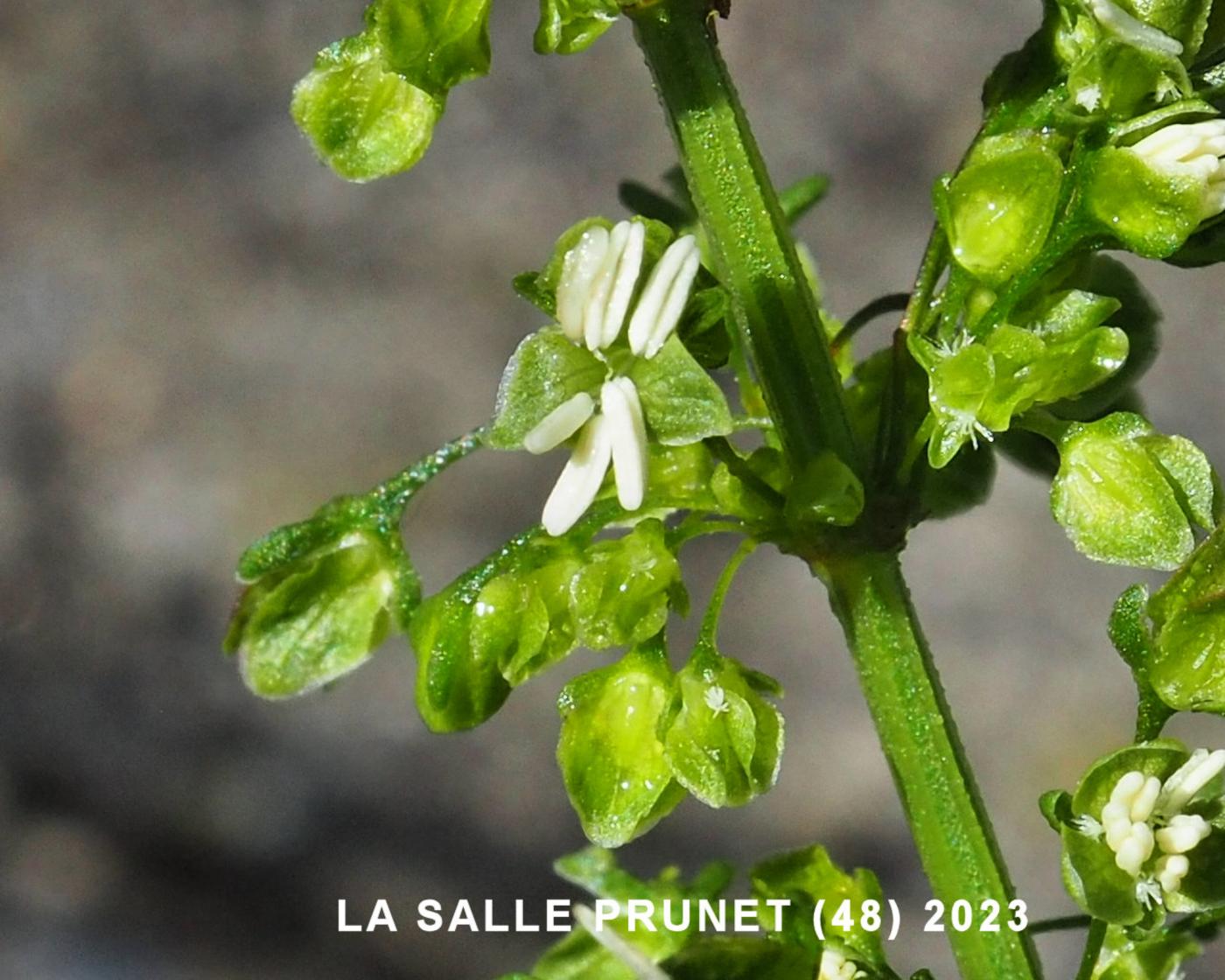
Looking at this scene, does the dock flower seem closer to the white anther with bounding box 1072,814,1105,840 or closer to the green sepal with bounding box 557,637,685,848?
the green sepal with bounding box 557,637,685,848

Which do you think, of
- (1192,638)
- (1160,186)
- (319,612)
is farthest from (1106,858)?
(319,612)

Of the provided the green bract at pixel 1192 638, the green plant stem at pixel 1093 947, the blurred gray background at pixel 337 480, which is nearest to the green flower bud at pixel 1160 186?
the green bract at pixel 1192 638

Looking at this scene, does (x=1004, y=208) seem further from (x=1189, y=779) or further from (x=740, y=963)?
(x=740, y=963)

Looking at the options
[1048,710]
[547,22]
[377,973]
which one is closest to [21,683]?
[377,973]

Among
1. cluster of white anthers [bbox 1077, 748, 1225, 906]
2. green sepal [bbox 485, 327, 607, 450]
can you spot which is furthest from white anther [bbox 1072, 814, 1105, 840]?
green sepal [bbox 485, 327, 607, 450]

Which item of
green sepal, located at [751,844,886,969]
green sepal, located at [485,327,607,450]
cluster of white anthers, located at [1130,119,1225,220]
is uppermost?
cluster of white anthers, located at [1130,119,1225,220]

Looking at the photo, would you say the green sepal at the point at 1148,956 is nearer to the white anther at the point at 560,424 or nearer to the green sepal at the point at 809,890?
the green sepal at the point at 809,890
